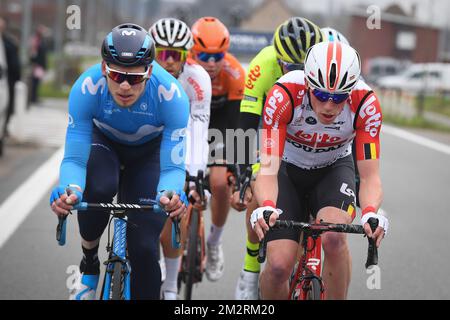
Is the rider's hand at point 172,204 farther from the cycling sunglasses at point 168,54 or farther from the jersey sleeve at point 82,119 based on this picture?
the cycling sunglasses at point 168,54

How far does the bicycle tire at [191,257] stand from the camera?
660 cm

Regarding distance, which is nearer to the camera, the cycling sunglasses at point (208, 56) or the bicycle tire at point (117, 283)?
the bicycle tire at point (117, 283)

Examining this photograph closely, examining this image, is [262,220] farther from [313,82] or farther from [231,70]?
[231,70]

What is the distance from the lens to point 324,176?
552cm

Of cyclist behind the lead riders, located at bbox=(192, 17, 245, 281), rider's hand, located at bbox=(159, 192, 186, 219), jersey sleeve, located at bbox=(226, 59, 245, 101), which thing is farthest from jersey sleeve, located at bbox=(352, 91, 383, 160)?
jersey sleeve, located at bbox=(226, 59, 245, 101)

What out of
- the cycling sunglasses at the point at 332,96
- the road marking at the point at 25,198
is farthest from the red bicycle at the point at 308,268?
the road marking at the point at 25,198

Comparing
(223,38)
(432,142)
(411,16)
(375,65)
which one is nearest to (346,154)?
(223,38)

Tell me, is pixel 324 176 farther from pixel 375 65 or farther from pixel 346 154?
pixel 375 65

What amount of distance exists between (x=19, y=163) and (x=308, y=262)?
8.79 m

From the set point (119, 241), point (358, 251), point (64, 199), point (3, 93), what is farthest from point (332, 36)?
point (3, 93)

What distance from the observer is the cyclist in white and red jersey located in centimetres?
485

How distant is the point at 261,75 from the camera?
647cm

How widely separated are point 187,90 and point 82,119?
1.58 meters

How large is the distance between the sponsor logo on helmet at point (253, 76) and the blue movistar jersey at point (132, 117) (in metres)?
1.33
